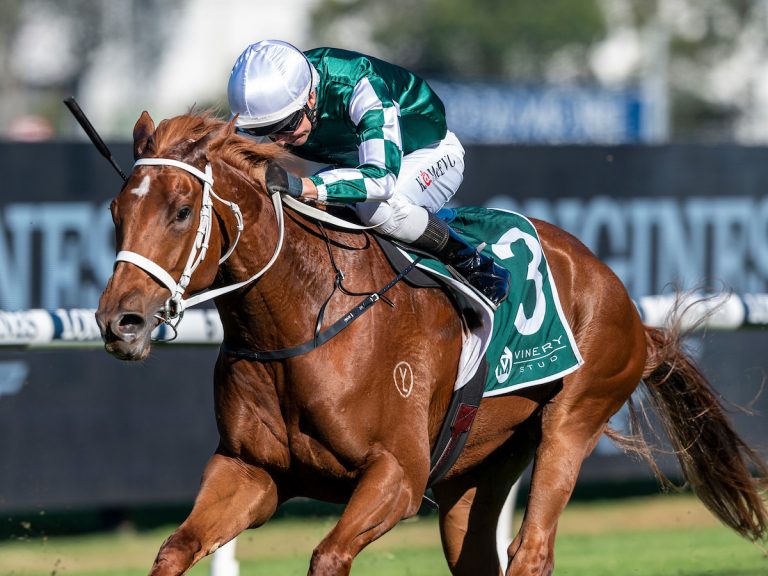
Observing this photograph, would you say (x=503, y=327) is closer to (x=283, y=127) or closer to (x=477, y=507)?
(x=477, y=507)

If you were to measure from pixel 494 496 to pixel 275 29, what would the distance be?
20919 mm

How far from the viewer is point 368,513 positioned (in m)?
3.57

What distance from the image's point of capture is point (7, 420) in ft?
20.0

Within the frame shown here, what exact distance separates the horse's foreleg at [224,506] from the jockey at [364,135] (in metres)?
0.82

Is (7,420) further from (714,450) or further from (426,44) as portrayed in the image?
(426,44)

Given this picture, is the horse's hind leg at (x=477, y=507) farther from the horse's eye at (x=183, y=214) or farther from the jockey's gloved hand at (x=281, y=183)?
the horse's eye at (x=183, y=214)

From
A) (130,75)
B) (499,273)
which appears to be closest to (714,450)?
(499,273)

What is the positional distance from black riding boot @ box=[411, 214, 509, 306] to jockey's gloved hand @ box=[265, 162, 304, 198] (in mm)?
519

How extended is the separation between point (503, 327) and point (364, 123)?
938 mm

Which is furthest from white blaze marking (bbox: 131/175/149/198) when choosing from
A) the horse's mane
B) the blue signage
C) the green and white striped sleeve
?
the blue signage

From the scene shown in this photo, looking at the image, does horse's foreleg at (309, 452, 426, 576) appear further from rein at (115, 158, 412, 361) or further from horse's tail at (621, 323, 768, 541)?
horse's tail at (621, 323, 768, 541)

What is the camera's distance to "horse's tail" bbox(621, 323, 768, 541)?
506cm

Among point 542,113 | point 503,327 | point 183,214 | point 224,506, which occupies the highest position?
point 183,214

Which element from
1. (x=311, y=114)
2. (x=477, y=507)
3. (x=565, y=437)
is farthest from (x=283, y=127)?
(x=477, y=507)
